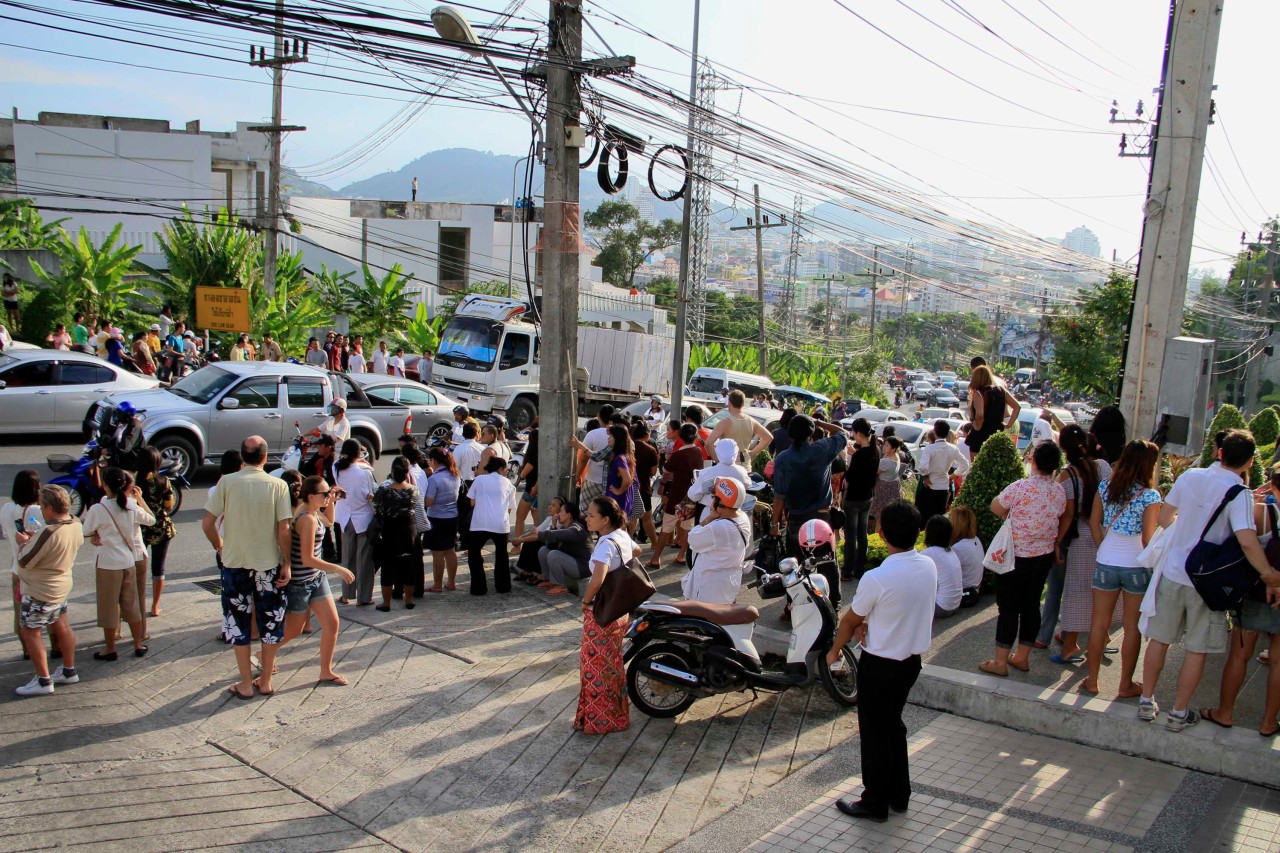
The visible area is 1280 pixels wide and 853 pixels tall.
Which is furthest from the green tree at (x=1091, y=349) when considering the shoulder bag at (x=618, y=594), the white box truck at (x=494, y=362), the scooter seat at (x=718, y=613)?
the shoulder bag at (x=618, y=594)

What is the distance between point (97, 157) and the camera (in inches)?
1597

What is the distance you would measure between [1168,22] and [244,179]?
144 ft

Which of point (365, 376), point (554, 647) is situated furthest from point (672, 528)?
point (365, 376)

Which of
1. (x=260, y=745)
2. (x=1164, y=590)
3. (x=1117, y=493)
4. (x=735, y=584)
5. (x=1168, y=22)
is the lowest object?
(x=260, y=745)

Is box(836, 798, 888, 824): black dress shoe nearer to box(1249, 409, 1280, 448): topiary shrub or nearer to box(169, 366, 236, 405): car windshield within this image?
box(1249, 409, 1280, 448): topiary shrub

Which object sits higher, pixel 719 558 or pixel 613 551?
pixel 613 551

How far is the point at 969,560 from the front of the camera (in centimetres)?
870

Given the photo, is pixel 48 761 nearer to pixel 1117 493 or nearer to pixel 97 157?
pixel 1117 493

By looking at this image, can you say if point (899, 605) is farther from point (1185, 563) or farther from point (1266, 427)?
point (1266, 427)

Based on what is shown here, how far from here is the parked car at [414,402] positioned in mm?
17062

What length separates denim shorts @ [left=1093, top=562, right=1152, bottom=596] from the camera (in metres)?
6.45

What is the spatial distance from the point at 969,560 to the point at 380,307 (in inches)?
1003

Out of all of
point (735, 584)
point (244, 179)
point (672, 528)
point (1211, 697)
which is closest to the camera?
point (1211, 697)

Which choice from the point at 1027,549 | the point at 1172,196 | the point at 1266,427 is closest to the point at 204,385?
the point at 1027,549
